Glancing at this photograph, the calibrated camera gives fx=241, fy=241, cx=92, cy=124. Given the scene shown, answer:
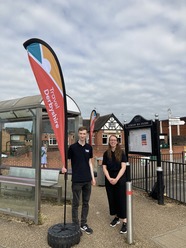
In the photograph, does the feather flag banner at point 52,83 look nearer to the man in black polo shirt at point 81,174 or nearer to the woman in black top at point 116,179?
the man in black polo shirt at point 81,174

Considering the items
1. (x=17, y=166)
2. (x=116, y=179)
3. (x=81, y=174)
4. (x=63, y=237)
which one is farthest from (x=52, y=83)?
(x=17, y=166)

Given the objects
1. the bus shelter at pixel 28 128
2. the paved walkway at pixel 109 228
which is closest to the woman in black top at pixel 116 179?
the paved walkway at pixel 109 228

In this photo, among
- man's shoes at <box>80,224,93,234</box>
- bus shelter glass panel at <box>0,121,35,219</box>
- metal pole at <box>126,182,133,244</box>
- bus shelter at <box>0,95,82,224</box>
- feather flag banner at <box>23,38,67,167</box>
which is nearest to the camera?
metal pole at <box>126,182,133,244</box>

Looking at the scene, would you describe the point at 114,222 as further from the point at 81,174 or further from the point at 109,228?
the point at 81,174

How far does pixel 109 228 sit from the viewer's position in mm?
4430

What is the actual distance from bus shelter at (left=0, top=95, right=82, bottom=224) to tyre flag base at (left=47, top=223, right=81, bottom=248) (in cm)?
103

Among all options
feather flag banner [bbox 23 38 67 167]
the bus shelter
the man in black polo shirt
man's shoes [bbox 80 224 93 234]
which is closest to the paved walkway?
man's shoes [bbox 80 224 93 234]

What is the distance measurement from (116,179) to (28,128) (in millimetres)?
3188

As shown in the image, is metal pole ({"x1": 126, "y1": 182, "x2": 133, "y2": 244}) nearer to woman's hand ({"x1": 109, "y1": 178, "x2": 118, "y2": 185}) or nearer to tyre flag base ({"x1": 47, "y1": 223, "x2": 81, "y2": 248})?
woman's hand ({"x1": 109, "y1": 178, "x2": 118, "y2": 185})

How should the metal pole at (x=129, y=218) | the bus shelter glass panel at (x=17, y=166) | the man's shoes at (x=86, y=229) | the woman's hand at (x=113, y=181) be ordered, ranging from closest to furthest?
the metal pole at (x=129, y=218)
the man's shoes at (x=86, y=229)
the woman's hand at (x=113, y=181)
the bus shelter glass panel at (x=17, y=166)

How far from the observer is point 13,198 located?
17.9ft

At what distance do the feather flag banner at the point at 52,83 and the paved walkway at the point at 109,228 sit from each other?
53.0 inches

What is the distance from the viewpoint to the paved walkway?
382 centimetres

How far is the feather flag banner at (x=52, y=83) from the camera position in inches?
157
